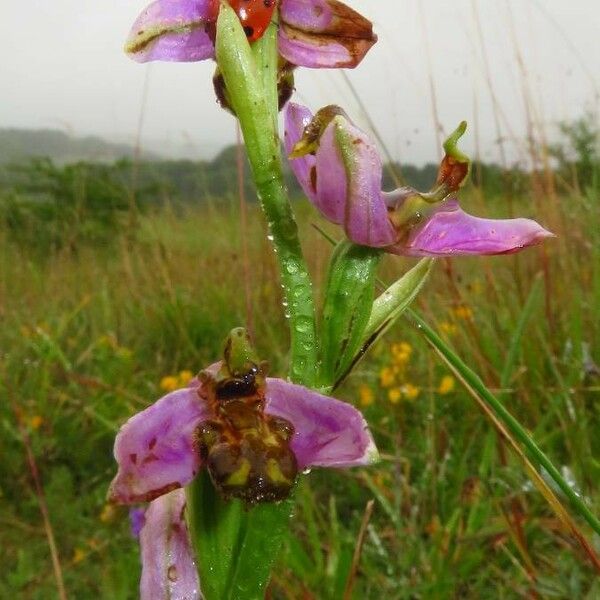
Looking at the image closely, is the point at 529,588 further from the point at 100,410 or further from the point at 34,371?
the point at 34,371

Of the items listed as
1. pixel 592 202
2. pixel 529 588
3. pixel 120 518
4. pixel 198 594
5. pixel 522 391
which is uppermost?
pixel 592 202

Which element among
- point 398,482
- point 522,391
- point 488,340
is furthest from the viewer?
point 488,340

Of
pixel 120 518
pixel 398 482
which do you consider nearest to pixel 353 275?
pixel 398 482

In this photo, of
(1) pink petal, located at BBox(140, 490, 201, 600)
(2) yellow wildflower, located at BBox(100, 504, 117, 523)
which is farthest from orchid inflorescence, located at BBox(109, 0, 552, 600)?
(2) yellow wildflower, located at BBox(100, 504, 117, 523)

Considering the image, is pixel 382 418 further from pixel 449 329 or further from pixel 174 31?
pixel 174 31

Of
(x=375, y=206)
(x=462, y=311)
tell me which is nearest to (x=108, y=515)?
A: (x=462, y=311)

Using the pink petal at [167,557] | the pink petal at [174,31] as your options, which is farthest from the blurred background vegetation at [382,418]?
the pink petal at [174,31]

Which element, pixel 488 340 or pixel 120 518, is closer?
pixel 120 518
